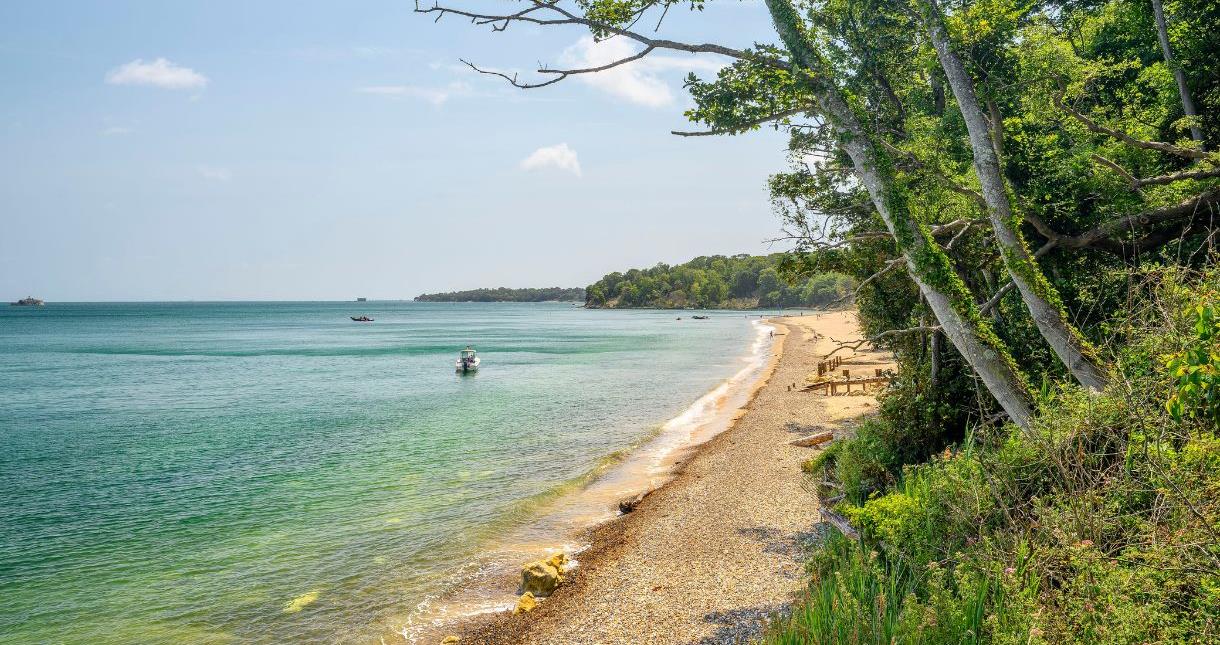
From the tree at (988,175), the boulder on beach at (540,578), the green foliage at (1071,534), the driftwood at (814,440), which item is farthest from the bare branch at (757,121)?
the driftwood at (814,440)

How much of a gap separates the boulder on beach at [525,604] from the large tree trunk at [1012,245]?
26.5 feet

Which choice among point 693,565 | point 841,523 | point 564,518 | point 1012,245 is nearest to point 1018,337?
point 1012,245

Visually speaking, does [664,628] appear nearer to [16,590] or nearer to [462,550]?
[462,550]

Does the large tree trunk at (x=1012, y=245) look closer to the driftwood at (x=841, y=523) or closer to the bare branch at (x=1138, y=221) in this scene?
the bare branch at (x=1138, y=221)

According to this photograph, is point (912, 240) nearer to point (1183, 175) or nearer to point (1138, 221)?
point (1138, 221)

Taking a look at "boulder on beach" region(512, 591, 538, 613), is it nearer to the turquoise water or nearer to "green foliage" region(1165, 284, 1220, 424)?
the turquoise water

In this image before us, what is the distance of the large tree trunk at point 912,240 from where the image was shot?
764cm

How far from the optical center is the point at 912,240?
7863 millimetres

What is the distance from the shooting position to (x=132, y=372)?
4788 cm

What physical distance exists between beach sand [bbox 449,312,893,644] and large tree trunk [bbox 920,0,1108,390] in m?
Answer: 3.43

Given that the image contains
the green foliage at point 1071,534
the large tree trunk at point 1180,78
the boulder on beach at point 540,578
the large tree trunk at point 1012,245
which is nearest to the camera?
the green foliage at point 1071,534

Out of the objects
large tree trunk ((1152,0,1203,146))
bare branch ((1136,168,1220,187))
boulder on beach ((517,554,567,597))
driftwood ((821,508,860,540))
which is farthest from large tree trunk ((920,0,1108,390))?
boulder on beach ((517,554,567,597))

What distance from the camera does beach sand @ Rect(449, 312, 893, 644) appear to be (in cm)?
884

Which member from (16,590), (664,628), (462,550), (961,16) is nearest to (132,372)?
(16,590)
